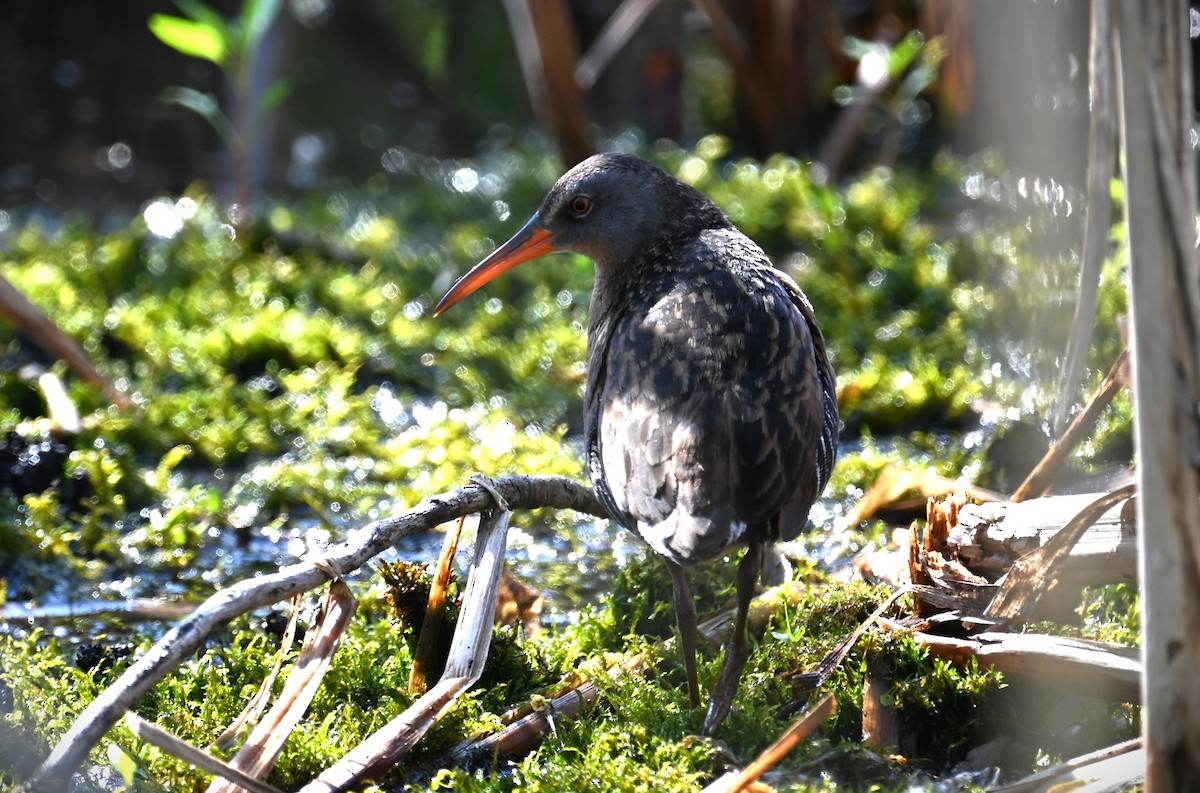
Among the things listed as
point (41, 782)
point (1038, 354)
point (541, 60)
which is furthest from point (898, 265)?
point (41, 782)

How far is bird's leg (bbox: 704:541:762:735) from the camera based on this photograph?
8.90ft

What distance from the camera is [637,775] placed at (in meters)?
2.54

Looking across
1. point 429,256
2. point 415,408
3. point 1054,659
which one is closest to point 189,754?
point 1054,659

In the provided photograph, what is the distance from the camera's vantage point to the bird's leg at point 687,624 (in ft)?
9.27

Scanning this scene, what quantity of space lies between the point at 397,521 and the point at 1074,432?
1.53 meters

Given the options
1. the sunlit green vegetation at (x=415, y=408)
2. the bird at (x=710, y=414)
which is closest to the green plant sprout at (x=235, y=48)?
the sunlit green vegetation at (x=415, y=408)

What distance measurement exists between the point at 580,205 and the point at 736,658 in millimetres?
1524

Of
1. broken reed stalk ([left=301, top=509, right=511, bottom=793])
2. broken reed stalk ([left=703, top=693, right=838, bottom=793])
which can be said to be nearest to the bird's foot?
broken reed stalk ([left=703, top=693, right=838, bottom=793])

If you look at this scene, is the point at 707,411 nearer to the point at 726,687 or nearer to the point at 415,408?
the point at 726,687

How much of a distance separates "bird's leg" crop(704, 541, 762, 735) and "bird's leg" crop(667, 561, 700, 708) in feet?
0.16

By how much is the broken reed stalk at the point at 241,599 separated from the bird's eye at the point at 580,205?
0.94 metres

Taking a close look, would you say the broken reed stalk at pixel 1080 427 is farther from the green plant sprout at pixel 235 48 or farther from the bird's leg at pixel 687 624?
the green plant sprout at pixel 235 48

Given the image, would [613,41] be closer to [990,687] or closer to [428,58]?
[428,58]

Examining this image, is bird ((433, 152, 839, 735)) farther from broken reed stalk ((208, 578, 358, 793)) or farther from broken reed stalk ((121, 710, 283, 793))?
broken reed stalk ((121, 710, 283, 793))
